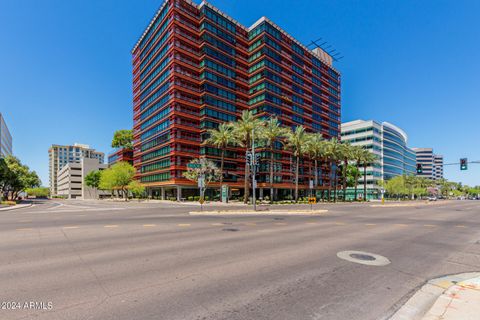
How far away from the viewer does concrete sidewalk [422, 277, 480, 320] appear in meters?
4.17

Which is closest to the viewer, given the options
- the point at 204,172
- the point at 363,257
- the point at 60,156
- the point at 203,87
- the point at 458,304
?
the point at 458,304

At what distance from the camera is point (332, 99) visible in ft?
309

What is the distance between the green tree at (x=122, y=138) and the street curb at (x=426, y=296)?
101m

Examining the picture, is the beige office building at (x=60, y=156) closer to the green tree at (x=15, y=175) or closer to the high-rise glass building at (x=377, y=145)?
the green tree at (x=15, y=175)

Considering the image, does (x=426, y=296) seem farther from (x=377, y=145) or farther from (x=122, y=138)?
(x=377, y=145)

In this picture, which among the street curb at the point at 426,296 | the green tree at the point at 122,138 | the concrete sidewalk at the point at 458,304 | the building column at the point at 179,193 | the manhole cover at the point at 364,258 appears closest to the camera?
the concrete sidewalk at the point at 458,304

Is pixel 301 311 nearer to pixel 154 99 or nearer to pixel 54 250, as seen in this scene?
pixel 54 250

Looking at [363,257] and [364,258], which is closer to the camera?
[364,258]

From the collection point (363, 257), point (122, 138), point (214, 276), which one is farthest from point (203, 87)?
point (214, 276)

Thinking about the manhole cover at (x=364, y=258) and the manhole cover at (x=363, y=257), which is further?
the manhole cover at (x=363, y=257)

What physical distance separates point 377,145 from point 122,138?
111066 millimetres

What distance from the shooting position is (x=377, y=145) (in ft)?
350

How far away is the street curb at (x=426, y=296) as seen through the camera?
443cm

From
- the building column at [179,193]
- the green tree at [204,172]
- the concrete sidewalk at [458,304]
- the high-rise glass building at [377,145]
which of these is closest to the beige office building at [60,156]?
the building column at [179,193]
